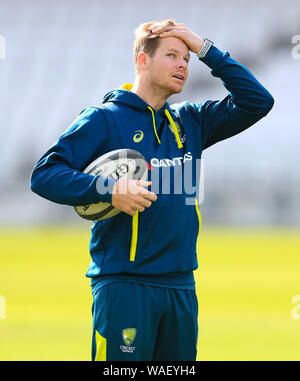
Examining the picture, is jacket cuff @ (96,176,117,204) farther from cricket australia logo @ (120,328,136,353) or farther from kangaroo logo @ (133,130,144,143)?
cricket australia logo @ (120,328,136,353)

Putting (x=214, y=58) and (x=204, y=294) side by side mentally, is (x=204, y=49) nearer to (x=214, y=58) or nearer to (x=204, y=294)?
(x=214, y=58)

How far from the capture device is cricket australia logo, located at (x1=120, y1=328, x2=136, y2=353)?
107 inches

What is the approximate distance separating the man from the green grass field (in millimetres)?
2430

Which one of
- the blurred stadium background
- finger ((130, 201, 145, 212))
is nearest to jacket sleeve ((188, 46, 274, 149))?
finger ((130, 201, 145, 212))

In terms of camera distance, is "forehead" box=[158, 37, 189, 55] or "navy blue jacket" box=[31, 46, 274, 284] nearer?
"navy blue jacket" box=[31, 46, 274, 284]

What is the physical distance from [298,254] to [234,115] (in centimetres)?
1088

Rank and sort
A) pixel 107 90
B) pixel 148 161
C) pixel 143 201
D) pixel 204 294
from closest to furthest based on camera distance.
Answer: pixel 143 201 < pixel 148 161 < pixel 204 294 < pixel 107 90

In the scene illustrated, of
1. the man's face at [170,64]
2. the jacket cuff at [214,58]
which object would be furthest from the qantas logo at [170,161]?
the jacket cuff at [214,58]

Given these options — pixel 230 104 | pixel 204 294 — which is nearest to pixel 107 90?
pixel 204 294

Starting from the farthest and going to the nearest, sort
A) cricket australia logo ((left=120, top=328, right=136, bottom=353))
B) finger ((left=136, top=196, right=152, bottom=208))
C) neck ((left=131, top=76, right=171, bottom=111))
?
neck ((left=131, top=76, right=171, bottom=111)) → cricket australia logo ((left=120, top=328, right=136, bottom=353)) → finger ((left=136, top=196, right=152, bottom=208))

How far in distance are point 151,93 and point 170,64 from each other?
0.18 metres

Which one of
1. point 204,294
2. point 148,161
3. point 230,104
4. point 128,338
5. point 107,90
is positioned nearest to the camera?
point 128,338

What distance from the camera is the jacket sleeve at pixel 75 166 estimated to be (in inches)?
104

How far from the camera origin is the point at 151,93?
3027mm
